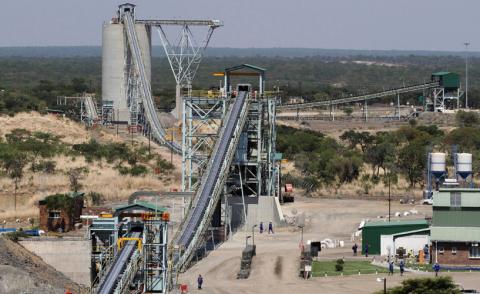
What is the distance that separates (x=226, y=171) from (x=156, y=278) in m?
18.9

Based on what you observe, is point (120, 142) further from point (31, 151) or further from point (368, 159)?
point (368, 159)

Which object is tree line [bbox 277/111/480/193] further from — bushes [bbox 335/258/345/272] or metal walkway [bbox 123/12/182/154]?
bushes [bbox 335/258/345/272]

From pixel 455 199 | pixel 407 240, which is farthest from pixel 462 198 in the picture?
pixel 407 240

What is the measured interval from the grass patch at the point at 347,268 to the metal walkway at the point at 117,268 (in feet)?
29.5

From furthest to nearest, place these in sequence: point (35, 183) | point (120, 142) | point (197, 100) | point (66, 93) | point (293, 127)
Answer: point (66, 93) → point (293, 127) → point (120, 142) → point (35, 183) → point (197, 100)

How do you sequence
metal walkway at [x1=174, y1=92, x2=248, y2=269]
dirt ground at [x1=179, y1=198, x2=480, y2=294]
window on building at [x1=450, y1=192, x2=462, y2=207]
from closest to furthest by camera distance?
dirt ground at [x1=179, y1=198, x2=480, y2=294], window on building at [x1=450, y1=192, x2=462, y2=207], metal walkway at [x1=174, y1=92, x2=248, y2=269]

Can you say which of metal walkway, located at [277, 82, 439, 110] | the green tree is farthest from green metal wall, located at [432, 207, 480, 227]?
metal walkway, located at [277, 82, 439, 110]

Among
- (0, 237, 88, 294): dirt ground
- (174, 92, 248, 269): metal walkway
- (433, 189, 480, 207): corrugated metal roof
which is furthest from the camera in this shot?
(174, 92, 248, 269): metal walkway

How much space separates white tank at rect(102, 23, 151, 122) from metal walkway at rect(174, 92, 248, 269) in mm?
51021

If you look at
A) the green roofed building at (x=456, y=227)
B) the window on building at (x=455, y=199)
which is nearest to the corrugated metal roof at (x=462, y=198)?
the green roofed building at (x=456, y=227)

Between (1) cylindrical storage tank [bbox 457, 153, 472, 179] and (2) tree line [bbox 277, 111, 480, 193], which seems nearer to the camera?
(1) cylindrical storage tank [bbox 457, 153, 472, 179]

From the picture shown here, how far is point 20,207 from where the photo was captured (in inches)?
3607

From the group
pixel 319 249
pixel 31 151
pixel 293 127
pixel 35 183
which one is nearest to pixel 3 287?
pixel 319 249

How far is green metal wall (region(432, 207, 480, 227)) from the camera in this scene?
6906 centimetres
